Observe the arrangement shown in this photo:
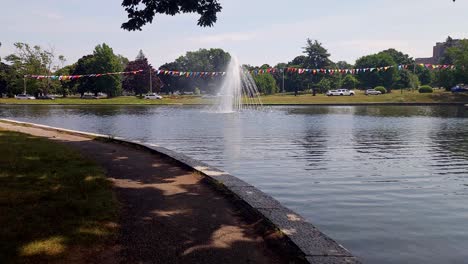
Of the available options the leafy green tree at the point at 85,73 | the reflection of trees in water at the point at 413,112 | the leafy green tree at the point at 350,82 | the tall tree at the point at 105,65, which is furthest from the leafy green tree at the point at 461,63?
the leafy green tree at the point at 85,73

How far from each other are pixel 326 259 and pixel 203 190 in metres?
3.93

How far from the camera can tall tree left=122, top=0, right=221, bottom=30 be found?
54.5 feet

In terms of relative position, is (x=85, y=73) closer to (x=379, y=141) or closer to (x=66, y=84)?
(x=66, y=84)

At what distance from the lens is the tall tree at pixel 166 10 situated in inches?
654

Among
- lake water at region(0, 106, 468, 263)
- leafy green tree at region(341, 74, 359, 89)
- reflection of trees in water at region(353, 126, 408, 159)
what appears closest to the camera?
lake water at region(0, 106, 468, 263)

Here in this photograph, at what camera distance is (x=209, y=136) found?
22.1m

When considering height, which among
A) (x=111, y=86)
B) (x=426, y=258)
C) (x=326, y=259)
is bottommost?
(x=426, y=258)

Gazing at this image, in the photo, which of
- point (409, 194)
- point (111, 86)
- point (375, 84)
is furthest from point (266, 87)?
point (409, 194)

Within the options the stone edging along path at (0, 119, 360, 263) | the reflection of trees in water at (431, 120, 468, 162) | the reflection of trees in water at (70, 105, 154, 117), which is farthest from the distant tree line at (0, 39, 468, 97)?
the stone edging along path at (0, 119, 360, 263)

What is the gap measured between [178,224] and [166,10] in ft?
41.4

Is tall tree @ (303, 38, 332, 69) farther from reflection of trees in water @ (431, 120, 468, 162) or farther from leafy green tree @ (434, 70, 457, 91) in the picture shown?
reflection of trees in water @ (431, 120, 468, 162)

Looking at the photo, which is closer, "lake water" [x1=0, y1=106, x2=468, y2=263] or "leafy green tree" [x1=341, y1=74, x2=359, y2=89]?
"lake water" [x1=0, y1=106, x2=468, y2=263]

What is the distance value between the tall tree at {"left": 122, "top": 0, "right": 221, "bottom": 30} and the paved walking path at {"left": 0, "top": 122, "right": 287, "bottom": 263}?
881cm

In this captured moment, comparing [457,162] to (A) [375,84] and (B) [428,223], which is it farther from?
(A) [375,84]
